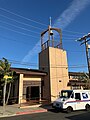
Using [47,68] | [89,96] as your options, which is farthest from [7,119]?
[47,68]

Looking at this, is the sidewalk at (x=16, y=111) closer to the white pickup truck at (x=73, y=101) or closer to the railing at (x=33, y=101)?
the white pickup truck at (x=73, y=101)

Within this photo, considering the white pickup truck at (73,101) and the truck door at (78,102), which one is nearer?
the white pickup truck at (73,101)

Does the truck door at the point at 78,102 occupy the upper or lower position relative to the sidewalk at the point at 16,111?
upper

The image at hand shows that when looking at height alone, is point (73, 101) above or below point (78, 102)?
above

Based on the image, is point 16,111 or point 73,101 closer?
point 16,111

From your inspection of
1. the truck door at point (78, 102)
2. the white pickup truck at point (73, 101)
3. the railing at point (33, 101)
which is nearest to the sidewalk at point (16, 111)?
the white pickup truck at point (73, 101)

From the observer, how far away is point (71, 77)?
31547mm

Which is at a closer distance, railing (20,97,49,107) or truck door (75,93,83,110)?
truck door (75,93,83,110)

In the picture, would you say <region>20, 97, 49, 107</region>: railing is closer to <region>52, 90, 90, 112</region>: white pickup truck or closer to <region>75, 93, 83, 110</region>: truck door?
<region>52, 90, 90, 112</region>: white pickup truck

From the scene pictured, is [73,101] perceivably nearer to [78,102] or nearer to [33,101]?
[78,102]

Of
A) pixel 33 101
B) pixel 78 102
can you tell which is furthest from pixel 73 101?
pixel 33 101

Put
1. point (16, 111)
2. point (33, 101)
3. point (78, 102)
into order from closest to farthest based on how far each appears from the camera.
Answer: point (16, 111) < point (78, 102) < point (33, 101)

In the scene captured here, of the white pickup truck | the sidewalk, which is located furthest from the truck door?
the sidewalk

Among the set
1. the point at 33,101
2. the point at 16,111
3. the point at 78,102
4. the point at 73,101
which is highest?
the point at 73,101
